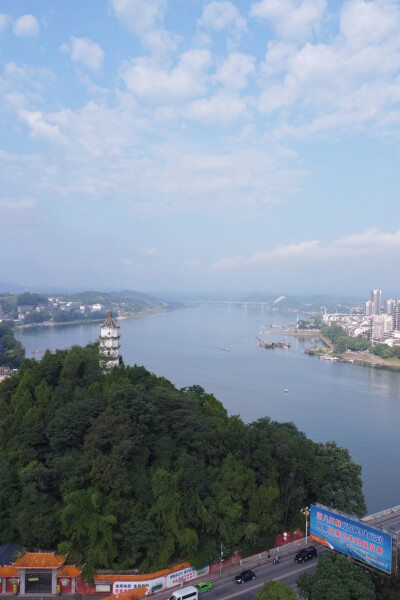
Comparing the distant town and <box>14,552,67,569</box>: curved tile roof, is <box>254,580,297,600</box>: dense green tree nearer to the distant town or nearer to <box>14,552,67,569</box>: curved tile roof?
<box>14,552,67,569</box>: curved tile roof

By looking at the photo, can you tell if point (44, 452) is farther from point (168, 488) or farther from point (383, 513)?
point (383, 513)

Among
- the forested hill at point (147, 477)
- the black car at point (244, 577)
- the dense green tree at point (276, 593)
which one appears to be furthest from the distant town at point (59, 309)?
the dense green tree at point (276, 593)

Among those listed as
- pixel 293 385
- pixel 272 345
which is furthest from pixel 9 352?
pixel 272 345

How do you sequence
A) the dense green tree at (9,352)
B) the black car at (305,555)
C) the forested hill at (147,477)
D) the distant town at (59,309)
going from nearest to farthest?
1. the forested hill at (147,477)
2. the black car at (305,555)
3. the dense green tree at (9,352)
4. the distant town at (59,309)

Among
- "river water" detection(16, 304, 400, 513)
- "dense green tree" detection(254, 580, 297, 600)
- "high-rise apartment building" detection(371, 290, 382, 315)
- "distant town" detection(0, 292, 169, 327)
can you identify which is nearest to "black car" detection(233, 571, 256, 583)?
"dense green tree" detection(254, 580, 297, 600)

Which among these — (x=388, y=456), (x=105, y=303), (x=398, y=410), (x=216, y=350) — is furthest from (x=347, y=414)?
(x=105, y=303)

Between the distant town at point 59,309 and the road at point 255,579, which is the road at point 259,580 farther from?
the distant town at point 59,309
